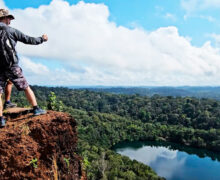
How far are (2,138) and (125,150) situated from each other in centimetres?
5479

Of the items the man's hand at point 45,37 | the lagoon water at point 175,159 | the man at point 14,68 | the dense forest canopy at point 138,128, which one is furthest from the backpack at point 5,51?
the lagoon water at point 175,159

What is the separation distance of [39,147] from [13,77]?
63.0 inches

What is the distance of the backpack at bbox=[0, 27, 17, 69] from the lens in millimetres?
4027

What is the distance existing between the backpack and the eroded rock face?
116cm

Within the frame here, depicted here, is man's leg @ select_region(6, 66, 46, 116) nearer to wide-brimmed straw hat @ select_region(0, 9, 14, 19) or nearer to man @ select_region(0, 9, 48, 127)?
man @ select_region(0, 9, 48, 127)

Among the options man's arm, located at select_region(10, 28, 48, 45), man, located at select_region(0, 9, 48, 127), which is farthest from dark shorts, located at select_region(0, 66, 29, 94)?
man's arm, located at select_region(10, 28, 48, 45)

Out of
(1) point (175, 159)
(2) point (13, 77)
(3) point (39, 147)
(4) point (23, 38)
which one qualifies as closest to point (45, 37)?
(4) point (23, 38)

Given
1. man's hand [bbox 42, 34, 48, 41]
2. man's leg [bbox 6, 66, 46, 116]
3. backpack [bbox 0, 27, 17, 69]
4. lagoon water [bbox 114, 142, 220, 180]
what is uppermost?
man's hand [bbox 42, 34, 48, 41]

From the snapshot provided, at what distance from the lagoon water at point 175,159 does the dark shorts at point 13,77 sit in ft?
121

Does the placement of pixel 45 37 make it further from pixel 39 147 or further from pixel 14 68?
pixel 39 147

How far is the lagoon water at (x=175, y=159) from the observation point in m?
38.0

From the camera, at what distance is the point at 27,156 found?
3646mm

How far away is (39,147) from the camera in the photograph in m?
3.87

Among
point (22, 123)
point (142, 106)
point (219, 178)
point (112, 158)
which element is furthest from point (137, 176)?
point (142, 106)
